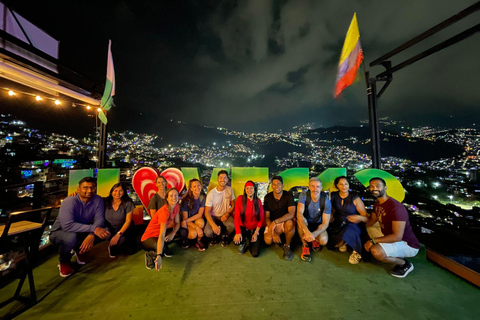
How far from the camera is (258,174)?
4.95 meters

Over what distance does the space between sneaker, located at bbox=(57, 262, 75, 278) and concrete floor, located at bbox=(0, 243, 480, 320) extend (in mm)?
81

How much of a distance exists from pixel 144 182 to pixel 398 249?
230 inches

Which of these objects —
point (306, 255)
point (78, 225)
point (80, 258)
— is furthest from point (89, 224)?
point (306, 255)

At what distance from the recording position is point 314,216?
393 centimetres

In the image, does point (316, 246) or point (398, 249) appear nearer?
point (398, 249)

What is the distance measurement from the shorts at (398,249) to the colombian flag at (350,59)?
166 inches

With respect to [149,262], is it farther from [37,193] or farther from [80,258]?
[37,193]

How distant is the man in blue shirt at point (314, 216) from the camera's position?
3703mm

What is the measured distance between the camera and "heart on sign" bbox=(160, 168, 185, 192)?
193 inches

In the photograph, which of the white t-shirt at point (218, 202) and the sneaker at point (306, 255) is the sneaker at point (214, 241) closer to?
the white t-shirt at point (218, 202)

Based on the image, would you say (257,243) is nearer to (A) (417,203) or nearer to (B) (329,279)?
(B) (329,279)

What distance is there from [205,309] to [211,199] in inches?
85.2

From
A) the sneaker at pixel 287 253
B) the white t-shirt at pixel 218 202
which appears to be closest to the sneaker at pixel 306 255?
the sneaker at pixel 287 253

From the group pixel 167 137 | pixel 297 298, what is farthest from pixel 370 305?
pixel 167 137
